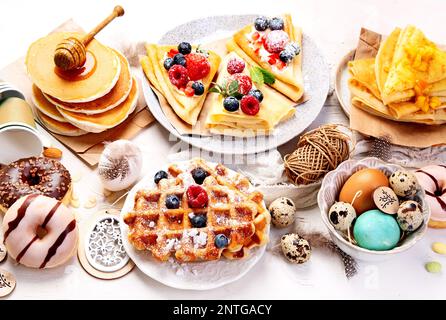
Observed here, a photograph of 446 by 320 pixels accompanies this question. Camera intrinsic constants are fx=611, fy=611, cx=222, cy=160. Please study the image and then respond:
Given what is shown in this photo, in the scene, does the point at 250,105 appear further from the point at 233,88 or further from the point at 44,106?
the point at 44,106

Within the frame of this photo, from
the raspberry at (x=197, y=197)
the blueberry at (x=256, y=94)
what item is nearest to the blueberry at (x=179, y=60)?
the blueberry at (x=256, y=94)

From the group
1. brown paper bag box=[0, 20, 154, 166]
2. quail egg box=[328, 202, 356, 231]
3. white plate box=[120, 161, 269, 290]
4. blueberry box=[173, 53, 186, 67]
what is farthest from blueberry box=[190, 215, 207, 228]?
blueberry box=[173, 53, 186, 67]

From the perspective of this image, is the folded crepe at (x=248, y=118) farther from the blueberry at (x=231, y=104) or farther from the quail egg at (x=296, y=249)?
the quail egg at (x=296, y=249)

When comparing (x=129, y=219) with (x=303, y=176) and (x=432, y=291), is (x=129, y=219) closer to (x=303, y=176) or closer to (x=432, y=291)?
(x=303, y=176)

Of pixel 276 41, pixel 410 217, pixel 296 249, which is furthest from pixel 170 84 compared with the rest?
pixel 410 217

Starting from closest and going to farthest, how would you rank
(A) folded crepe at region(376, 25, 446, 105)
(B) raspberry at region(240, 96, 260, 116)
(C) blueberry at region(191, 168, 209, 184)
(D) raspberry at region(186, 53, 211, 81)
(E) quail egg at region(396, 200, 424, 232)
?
1. (E) quail egg at region(396, 200, 424, 232)
2. (C) blueberry at region(191, 168, 209, 184)
3. (A) folded crepe at region(376, 25, 446, 105)
4. (B) raspberry at region(240, 96, 260, 116)
5. (D) raspberry at region(186, 53, 211, 81)

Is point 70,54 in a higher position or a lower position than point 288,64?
higher

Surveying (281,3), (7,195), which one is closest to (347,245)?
(7,195)

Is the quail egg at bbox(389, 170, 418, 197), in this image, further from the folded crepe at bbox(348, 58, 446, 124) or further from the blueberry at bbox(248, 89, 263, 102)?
the blueberry at bbox(248, 89, 263, 102)
